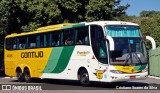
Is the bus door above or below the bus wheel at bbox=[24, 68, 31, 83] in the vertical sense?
above

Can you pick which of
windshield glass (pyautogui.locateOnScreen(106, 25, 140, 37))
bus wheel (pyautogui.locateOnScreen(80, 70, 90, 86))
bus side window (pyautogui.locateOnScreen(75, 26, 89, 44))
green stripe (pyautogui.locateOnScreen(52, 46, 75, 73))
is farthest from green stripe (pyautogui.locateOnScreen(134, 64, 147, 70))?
green stripe (pyautogui.locateOnScreen(52, 46, 75, 73))

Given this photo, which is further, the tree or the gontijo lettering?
the tree

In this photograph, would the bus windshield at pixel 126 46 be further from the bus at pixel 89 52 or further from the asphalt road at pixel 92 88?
the asphalt road at pixel 92 88

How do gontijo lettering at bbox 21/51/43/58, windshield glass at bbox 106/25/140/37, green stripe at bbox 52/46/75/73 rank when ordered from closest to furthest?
windshield glass at bbox 106/25/140/37 → green stripe at bbox 52/46/75/73 → gontijo lettering at bbox 21/51/43/58

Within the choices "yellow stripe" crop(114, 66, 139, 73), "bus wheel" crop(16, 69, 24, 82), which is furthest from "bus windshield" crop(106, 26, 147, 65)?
"bus wheel" crop(16, 69, 24, 82)

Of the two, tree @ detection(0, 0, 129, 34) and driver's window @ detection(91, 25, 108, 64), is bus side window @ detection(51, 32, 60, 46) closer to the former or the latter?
driver's window @ detection(91, 25, 108, 64)

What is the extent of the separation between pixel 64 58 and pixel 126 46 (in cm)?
426

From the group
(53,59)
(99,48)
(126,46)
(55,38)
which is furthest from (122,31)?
(53,59)

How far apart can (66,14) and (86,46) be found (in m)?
16.4

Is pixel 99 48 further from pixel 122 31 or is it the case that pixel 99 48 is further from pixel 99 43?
pixel 122 31

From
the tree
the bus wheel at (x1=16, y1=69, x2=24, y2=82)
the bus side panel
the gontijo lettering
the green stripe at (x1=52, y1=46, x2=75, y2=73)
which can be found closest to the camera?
the green stripe at (x1=52, y1=46, x2=75, y2=73)

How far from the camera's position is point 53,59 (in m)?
22.2

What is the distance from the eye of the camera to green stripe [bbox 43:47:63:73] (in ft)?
70.5

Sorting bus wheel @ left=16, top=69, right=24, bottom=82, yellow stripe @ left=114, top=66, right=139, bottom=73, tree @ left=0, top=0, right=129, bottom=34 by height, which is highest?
tree @ left=0, top=0, right=129, bottom=34
